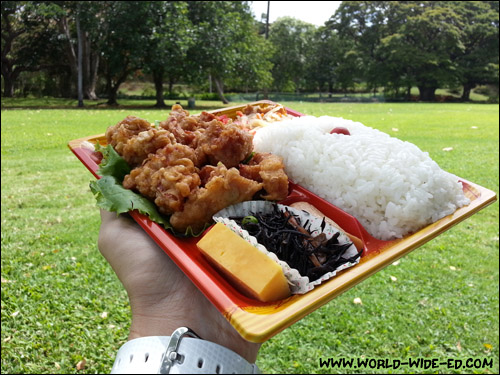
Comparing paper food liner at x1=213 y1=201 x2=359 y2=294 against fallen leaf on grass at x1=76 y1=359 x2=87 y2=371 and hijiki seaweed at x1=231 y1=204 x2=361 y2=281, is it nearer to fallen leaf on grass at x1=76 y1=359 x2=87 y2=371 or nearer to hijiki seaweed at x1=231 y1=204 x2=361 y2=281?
hijiki seaweed at x1=231 y1=204 x2=361 y2=281

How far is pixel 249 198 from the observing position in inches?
83.5

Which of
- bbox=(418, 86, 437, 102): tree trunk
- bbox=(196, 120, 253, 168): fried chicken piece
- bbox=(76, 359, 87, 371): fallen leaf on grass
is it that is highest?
bbox=(418, 86, 437, 102): tree trunk

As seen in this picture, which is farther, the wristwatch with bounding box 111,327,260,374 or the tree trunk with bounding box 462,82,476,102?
the tree trunk with bounding box 462,82,476,102

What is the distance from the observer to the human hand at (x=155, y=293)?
1904 mm

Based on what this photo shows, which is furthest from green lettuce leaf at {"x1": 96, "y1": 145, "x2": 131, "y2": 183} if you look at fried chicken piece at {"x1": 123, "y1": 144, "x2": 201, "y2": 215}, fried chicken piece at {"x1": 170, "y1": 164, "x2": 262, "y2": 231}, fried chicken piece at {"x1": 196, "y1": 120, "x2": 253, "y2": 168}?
fried chicken piece at {"x1": 170, "y1": 164, "x2": 262, "y2": 231}

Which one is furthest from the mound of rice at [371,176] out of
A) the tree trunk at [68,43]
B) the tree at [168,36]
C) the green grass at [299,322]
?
the tree trunk at [68,43]

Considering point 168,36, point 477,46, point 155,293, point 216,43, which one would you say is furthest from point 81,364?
point 477,46

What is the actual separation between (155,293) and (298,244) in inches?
30.9

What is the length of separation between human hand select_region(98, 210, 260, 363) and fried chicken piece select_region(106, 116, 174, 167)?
14.0 inches

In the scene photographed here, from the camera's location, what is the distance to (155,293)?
6.77 ft

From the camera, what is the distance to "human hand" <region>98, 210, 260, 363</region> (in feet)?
6.25

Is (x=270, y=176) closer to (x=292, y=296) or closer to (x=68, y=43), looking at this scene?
(x=292, y=296)

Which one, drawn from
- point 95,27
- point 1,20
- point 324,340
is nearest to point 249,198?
point 324,340

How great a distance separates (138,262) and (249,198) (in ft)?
2.19
